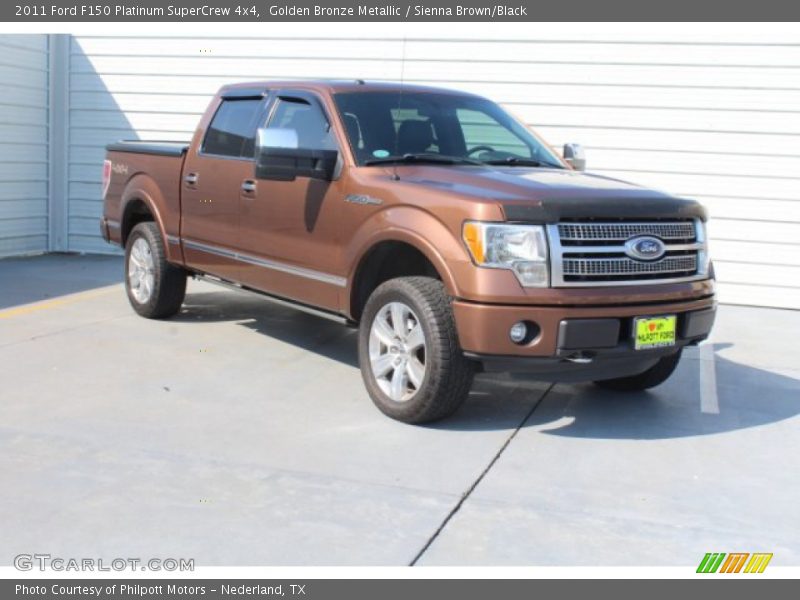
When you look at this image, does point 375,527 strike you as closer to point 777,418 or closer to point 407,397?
point 407,397

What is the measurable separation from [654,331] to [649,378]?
1083 millimetres

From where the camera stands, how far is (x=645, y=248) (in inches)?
211

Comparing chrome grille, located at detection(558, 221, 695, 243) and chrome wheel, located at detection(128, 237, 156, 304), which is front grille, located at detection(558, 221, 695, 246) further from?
chrome wheel, located at detection(128, 237, 156, 304)

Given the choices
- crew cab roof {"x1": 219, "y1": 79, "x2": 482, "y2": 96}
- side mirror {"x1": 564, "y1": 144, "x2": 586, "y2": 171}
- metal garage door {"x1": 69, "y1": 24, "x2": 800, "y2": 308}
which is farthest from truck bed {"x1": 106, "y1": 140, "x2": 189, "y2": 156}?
metal garage door {"x1": 69, "y1": 24, "x2": 800, "y2": 308}

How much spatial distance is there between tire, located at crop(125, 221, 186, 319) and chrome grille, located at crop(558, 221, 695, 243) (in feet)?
13.0

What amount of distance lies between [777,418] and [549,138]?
5.35 metres

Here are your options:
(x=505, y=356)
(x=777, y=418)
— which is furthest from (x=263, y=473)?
(x=777, y=418)

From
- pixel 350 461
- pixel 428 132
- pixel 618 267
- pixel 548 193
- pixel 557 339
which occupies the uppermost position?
pixel 428 132

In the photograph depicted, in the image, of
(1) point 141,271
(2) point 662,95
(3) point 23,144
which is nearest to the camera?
(1) point 141,271

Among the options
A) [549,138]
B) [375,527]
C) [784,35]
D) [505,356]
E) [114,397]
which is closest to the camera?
[375,527]

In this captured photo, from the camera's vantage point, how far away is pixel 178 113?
12.2 m

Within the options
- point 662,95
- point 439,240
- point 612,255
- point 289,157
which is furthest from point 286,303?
point 662,95

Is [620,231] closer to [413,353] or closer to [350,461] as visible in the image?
[413,353]

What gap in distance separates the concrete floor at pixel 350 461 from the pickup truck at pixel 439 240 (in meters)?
0.44
